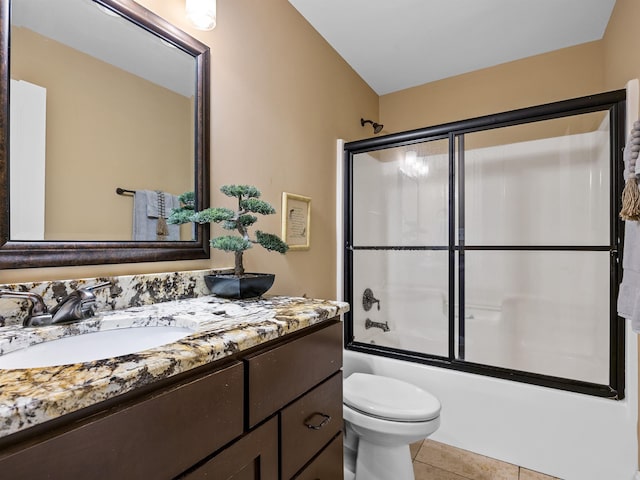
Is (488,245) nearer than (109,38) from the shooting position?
No

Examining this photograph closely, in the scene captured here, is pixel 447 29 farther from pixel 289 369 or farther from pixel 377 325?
pixel 289 369

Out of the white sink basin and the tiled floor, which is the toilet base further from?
the white sink basin

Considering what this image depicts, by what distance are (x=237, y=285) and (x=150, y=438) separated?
649mm

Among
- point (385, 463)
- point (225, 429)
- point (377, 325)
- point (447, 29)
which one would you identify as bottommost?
point (385, 463)

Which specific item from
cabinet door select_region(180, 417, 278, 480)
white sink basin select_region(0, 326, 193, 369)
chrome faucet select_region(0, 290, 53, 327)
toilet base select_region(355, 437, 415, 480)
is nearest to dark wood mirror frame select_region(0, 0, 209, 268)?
chrome faucet select_region(0, 290, 53, 327)

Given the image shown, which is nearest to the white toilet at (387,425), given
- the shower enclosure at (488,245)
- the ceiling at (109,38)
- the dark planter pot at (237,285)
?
the shower enclosure at (488,245)

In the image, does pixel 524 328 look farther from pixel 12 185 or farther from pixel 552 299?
pixel 12 185

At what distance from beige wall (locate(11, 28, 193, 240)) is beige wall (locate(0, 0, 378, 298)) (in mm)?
154

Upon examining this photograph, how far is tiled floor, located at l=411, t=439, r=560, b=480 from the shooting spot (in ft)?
5.57

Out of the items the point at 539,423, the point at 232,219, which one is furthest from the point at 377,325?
the point at 232,219

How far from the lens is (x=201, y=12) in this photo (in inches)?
49.9

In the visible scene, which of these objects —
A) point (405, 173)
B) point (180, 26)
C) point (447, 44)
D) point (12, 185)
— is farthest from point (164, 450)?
point (447, 44)

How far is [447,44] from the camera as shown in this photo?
2.28 metres

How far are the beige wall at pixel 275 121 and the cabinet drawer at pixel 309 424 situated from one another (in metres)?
0.68
